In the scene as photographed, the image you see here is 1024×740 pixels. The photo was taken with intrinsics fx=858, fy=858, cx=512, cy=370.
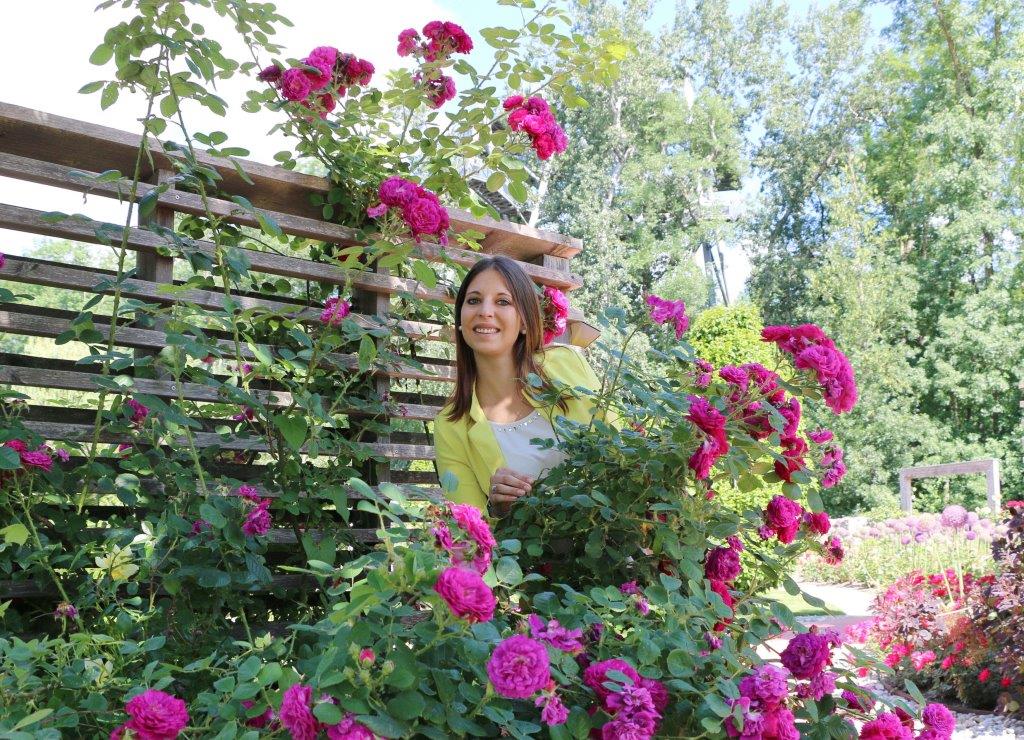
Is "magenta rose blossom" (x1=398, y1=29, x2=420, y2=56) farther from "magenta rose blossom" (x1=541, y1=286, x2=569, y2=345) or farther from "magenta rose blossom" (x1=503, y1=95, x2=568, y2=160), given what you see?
"magenta rose blossom" (x1=541, y1=286, x2=569, y2=345)

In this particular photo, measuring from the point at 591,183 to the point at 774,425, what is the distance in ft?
61.5

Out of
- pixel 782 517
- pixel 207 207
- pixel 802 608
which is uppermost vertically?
pixel 207 207

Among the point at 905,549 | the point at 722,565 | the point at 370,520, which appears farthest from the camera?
the point at 905,549

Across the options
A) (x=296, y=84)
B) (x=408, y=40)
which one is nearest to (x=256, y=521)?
(x=296, y=84)

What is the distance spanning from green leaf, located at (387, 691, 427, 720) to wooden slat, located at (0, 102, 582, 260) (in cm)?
159

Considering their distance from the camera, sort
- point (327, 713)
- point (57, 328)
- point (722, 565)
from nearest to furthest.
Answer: point (327, 713) < point (722, 565) < point (57, 328)

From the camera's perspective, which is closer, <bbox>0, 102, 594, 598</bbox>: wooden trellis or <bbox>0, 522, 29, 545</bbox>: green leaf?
<bbox>0, 522, 29, 545</bbox>: green leaf

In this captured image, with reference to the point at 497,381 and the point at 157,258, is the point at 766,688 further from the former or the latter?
the point at 157,258

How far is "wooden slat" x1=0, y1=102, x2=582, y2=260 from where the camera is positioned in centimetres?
197

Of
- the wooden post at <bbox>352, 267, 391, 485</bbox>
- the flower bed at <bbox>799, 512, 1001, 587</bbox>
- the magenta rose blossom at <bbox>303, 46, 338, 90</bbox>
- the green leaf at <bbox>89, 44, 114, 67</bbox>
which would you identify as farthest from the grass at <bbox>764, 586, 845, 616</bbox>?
the green leaf at <bbox>89, 44, 114, 67</bbox>

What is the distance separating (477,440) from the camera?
225cm

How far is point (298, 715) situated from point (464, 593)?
236mm

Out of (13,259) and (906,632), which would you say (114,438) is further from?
(906,632)

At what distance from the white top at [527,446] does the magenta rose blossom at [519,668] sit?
113cm
